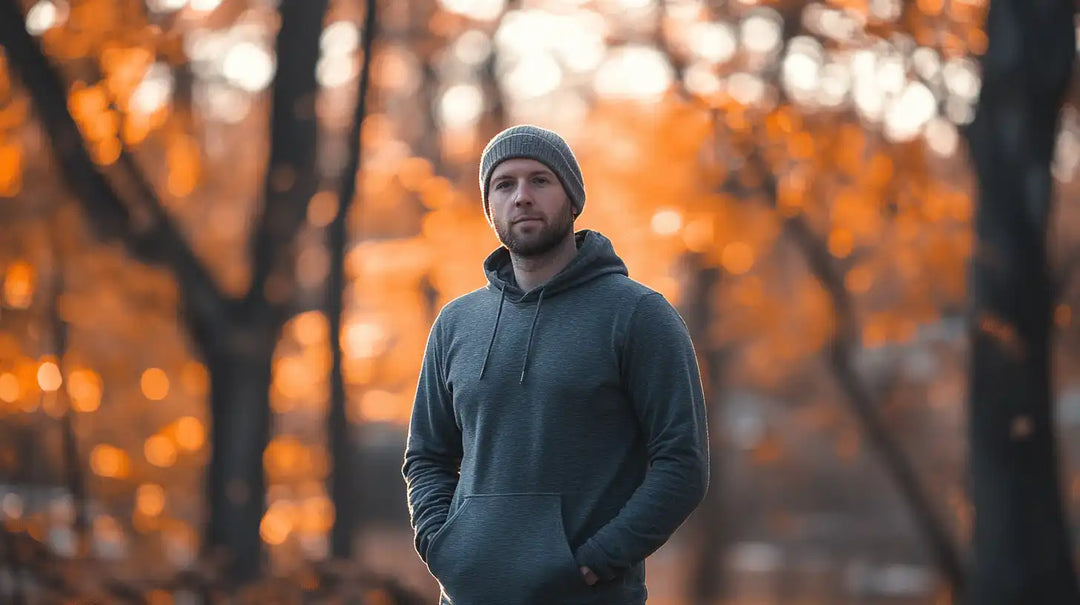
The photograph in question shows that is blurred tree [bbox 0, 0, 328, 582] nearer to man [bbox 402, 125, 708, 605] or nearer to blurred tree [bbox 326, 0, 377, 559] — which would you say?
blurred tree [bbox 326, 0, 377, 559]

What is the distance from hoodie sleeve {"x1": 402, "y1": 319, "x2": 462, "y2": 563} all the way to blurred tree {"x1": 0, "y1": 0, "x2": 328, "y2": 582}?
4131 millimetres

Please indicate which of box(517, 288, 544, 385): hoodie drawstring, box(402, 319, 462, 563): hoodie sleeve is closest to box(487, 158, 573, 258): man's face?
box(517, 288, 544, 385): hoodie drawstring

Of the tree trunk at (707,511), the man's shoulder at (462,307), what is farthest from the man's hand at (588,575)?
the tree trunk at (707,511)

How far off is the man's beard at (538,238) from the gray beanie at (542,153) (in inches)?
2.7

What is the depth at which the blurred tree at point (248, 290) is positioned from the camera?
6809 mm

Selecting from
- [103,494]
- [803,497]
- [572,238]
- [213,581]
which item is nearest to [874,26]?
[213,581]

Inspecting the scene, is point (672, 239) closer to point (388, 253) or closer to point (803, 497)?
point (388, 253)

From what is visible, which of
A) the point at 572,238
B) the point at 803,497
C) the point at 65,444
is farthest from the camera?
the point at 803,497

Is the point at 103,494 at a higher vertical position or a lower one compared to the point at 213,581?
lower

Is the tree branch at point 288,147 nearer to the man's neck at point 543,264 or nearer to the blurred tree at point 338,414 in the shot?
the blurred tree at point 338,414

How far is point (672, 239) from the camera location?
424 inches

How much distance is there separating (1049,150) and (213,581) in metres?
4.97

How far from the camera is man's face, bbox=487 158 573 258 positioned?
2.68 meters

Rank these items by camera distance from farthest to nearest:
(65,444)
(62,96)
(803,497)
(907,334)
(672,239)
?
(803,497) < (907,334) < (672,239) < (65,444) < (62,96)
